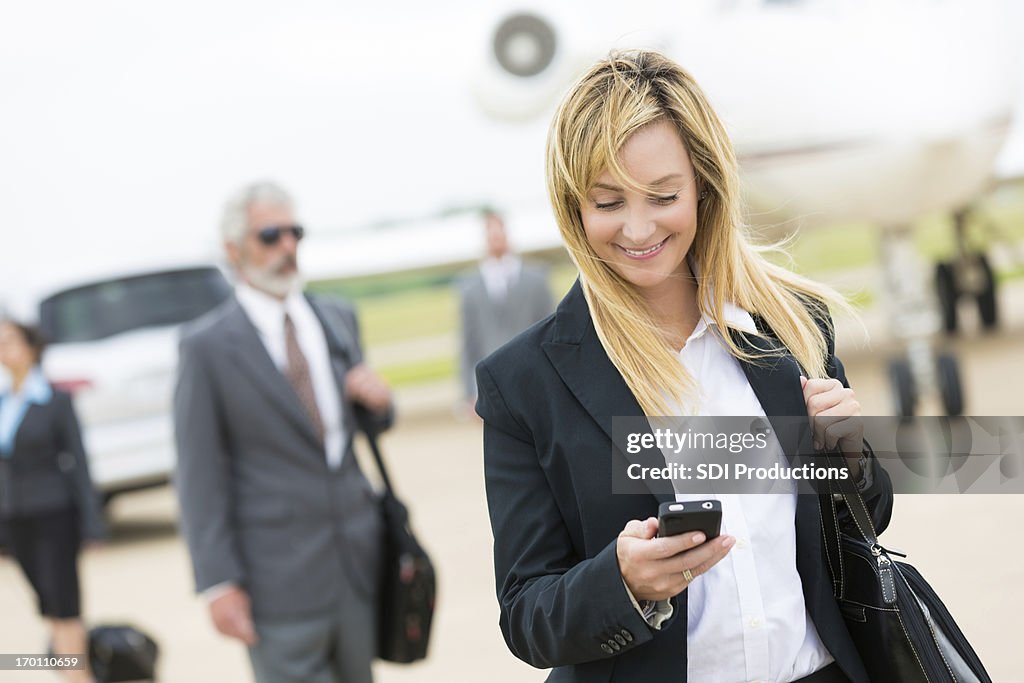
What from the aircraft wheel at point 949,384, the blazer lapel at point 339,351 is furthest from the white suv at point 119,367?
the blazer lapel at point 339,351

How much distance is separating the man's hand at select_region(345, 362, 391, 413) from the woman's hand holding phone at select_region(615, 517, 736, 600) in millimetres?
2114

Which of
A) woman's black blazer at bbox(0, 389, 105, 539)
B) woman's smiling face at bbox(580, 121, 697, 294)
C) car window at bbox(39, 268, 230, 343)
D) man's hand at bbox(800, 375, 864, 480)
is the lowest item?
woman's black blazer at bbox(0, 389, 105, 539)

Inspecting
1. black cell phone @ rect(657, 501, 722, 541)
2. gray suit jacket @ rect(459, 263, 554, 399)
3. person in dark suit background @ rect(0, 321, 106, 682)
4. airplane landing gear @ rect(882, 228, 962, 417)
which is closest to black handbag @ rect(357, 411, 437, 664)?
black cell phone @ rect(657, 501, 722, 541)

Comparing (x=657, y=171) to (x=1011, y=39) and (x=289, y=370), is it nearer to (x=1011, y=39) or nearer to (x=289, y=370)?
(x=289, y=370)

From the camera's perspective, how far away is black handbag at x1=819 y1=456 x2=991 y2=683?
175 cm

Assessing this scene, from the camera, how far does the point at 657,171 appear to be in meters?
1.74

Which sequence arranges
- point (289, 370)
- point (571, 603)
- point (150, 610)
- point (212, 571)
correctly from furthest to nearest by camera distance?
1. point (150, 610)
2. point (289, 370)
3. point (212, 571)
4. point (571, 603)

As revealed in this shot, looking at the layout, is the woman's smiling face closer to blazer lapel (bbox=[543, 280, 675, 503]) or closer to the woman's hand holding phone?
blazer lapel (bbox=[543, 280, 675, 503])

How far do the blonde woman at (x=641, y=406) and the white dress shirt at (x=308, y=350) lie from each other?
193cm

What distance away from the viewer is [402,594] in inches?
142

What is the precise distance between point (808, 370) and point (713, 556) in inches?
16.3

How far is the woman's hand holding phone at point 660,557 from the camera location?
4.97 feet

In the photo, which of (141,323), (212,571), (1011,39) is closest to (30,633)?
(141,323)

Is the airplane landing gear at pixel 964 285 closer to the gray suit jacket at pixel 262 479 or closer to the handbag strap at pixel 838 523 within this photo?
the gray suit jacket at pixel 262 479
